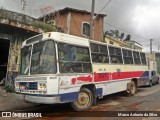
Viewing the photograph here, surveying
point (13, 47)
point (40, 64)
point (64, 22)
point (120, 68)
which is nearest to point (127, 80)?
point (120, 68)

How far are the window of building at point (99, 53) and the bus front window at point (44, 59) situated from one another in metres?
2.30

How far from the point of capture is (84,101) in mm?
9172

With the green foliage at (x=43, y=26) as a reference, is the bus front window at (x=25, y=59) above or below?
below

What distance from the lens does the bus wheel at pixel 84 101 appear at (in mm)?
8852

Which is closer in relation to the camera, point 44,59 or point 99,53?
point 44,59

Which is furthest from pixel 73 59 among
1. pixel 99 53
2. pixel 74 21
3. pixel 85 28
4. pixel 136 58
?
pixel 85 28

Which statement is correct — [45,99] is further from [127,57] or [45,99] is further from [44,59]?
[127,57]

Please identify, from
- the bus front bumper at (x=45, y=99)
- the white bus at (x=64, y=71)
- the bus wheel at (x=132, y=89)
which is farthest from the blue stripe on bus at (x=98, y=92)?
the bus wheel at (x=132, y=89)

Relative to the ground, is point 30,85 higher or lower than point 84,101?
higher

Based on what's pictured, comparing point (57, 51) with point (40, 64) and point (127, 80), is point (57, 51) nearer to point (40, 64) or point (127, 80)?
point (40, 64)

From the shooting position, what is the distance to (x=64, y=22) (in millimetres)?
24672

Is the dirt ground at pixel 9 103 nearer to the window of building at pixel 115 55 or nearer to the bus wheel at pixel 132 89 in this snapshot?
the window of building at pixel 115 55

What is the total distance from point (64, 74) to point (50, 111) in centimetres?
194

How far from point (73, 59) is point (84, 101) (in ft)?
5.67
